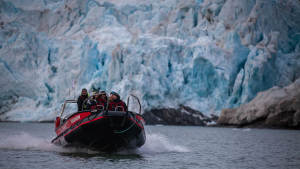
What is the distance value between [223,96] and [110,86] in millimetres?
15227

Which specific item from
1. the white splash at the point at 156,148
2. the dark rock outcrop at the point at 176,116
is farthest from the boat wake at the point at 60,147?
the dark rock outcrop at the point at 176,116

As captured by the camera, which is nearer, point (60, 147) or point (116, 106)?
point (116, 106)

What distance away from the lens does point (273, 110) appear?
46375 mm

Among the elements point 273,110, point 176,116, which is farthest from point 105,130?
point 176,116

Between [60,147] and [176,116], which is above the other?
[60,147]

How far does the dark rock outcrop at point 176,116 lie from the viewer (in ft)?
178

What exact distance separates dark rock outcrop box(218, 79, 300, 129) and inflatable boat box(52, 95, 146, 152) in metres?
34.8

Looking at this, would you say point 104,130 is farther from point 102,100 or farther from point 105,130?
point 102,100

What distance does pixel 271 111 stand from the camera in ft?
153

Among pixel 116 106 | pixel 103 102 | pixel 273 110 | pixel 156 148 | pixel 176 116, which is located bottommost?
pixel 176 116

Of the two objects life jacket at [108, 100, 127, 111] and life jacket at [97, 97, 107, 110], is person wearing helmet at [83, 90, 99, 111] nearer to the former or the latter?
life jacket at [97, 97, 107, 110]

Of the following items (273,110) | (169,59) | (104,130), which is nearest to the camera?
(104,130)

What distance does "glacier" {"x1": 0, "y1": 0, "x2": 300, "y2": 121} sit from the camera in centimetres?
5119

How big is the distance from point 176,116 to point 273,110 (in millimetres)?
15132
